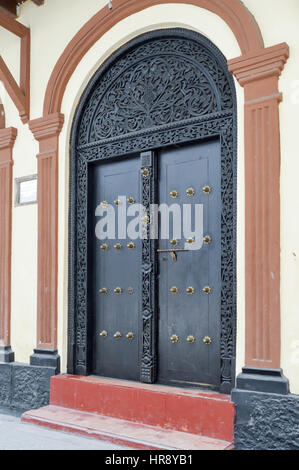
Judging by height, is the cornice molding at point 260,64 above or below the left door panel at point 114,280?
above

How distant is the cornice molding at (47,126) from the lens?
14.9 ft

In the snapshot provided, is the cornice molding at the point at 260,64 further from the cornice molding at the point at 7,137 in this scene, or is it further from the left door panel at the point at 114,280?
the cornice molding at the point at 7,137

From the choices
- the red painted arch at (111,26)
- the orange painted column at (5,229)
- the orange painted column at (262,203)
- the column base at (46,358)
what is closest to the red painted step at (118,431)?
the column base at (46,358)

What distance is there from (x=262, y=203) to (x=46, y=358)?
241 cm

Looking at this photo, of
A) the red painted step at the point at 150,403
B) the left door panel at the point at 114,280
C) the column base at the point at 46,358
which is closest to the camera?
the red painted step at the point at 150,403

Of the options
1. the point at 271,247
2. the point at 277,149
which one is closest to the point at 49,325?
the point at 271,247

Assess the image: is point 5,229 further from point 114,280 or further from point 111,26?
point 111,26

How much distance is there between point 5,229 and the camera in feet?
16.0

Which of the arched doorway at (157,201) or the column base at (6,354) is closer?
the arched doorway at (157,201)

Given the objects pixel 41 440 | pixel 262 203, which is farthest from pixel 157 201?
pixel 41 440

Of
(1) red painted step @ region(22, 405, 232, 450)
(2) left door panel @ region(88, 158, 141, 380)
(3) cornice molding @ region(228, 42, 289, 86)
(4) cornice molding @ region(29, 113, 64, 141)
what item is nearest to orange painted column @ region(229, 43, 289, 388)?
(3) cornice molding @ region(228, 42, 289, 86)

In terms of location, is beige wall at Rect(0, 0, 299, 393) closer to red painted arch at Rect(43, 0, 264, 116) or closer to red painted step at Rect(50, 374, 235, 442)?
red painted arch at Rect(43, 0, 264, 116)
